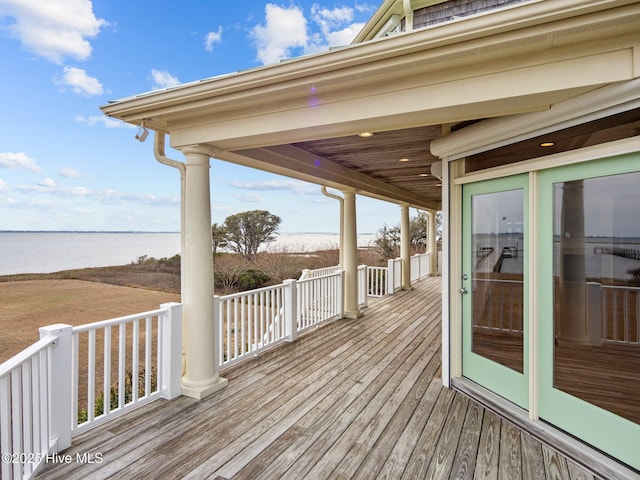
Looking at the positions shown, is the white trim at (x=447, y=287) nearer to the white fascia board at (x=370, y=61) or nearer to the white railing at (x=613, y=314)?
the white railing at (x=613, y=314)

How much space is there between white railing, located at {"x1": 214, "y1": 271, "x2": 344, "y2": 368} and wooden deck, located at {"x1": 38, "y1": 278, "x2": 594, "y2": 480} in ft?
1.47

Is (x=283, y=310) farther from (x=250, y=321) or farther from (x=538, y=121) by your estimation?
(x=538, y=121)

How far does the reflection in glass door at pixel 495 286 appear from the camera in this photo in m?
2.73

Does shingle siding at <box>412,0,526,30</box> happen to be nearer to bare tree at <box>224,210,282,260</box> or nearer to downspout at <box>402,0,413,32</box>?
downspout at <box>402,0,413,32</box>

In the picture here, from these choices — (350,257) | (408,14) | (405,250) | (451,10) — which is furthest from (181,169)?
(405,250)

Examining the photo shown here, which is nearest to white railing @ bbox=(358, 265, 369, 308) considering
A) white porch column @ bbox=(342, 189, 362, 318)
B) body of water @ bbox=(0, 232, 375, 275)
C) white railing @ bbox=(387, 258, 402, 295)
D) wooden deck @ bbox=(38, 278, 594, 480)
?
white porch column @ bbox=(342, 189, 362, 318)

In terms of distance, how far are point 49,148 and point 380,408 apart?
22.4 meters

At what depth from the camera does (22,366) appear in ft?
6.41

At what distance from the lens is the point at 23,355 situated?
196 cm

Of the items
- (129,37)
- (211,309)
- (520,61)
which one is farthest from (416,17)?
(129,37)

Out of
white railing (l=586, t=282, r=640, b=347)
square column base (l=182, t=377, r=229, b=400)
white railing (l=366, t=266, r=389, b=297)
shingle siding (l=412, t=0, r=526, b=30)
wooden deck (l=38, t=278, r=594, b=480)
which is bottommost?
wooden deck (l=38, t=278, r=594, b=480)

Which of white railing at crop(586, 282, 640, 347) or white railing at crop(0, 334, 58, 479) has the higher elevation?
white railing at crop(586, 282, 640, 347)

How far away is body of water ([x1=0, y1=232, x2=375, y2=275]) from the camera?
589 inches

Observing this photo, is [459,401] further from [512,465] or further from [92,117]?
[92,117]
